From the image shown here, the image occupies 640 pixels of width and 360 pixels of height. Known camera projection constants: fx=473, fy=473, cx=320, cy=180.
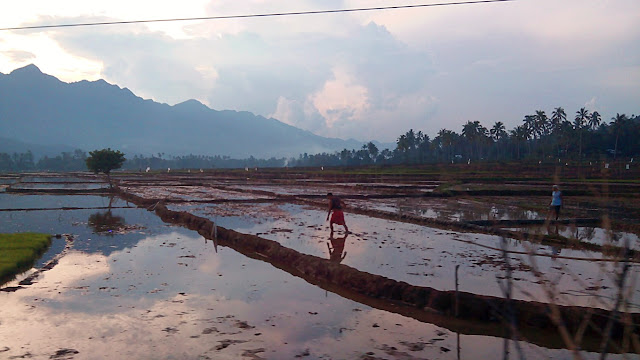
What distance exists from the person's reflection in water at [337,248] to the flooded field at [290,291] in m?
0.10

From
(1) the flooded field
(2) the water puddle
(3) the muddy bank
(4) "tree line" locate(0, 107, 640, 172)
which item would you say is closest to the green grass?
(1) the flooded field

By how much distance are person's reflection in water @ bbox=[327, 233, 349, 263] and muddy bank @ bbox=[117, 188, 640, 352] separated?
2.81 ft

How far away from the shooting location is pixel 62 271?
1264 centimetres

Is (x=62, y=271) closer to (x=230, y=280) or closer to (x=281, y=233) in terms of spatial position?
(x=230, y=280)

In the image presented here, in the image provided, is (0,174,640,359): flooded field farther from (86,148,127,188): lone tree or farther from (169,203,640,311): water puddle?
(86,148,127,188): lone tree

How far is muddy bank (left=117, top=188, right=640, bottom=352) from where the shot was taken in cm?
757

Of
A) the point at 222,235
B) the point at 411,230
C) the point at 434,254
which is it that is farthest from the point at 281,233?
the point at 434,254

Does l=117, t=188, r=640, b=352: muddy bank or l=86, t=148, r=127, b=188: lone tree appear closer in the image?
l=117, t=188, r=640, b=352: muddy bank

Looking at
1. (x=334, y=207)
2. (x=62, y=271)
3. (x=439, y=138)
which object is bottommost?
(x=62, y=271)

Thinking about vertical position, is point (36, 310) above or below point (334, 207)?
below

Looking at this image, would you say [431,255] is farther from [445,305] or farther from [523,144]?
[523,144]

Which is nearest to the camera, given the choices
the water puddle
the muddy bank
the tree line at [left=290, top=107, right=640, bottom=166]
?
the muddy bank

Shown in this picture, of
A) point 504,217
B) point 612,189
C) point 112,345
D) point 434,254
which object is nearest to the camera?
point 112,345

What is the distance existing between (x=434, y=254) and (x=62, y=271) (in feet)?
33.5
